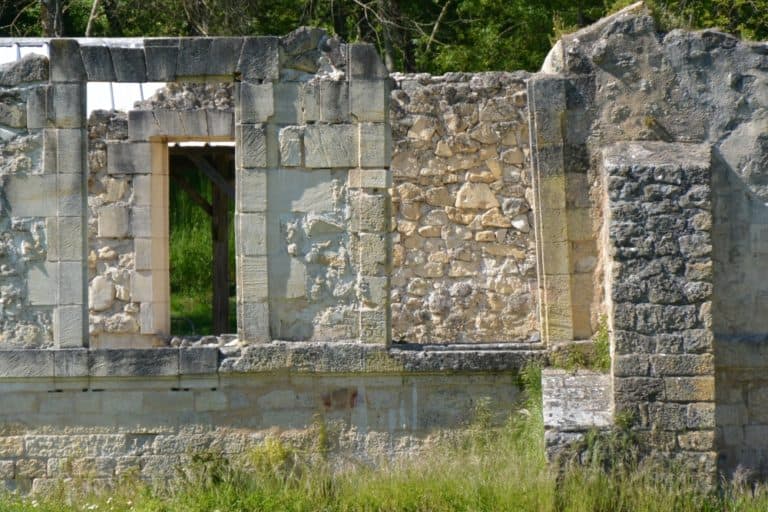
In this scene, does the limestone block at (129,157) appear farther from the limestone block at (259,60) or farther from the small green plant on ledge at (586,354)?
the small green plant on ledge at (586,354)

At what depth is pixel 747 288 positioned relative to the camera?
8.21m

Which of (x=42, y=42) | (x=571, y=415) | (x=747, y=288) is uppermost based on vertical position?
(x=42, y=42)

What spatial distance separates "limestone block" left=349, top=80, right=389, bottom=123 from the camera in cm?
804

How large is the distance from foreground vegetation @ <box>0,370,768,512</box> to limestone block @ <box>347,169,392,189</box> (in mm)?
1775

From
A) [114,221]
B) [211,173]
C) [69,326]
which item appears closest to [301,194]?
[69,326]

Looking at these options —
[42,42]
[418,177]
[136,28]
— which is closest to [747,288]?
[418,177]

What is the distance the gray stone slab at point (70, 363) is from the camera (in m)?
8.02

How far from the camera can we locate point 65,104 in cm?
812

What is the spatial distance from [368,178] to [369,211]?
24 centimetres

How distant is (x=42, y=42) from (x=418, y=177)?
545 centimetres

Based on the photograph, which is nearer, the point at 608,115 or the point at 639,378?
the point at 639,378

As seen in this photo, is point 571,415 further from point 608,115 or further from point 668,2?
point 668,2

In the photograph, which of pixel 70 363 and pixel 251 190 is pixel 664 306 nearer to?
pixel 251 190

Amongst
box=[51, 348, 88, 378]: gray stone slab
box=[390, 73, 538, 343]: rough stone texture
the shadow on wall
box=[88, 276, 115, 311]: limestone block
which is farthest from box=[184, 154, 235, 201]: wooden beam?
the shadow on wall
